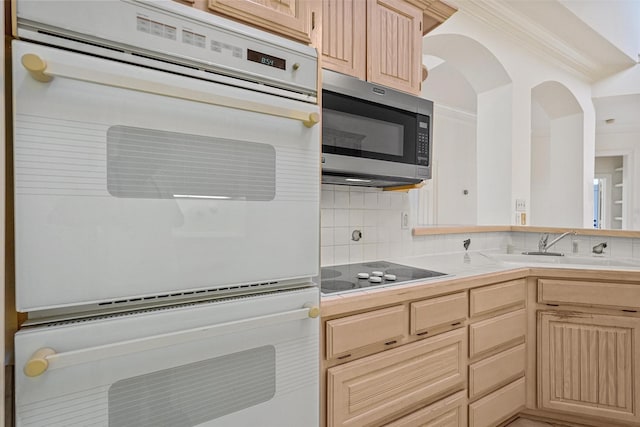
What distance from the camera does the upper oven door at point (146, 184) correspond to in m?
0.60

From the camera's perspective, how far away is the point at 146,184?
2.30 ft

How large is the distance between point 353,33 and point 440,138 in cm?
386

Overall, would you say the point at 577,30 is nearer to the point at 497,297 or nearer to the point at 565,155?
the point at 565,155

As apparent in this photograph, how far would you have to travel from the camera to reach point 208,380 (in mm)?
783

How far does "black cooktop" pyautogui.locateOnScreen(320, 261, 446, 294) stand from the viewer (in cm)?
127

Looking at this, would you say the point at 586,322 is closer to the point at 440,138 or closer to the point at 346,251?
the point at 346,251

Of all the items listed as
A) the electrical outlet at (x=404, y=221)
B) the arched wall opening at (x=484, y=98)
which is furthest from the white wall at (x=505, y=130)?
the electrical outlet at (x=404, y=221)

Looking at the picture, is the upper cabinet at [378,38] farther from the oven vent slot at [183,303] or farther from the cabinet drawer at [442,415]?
the cabinet drawer at [442,415]

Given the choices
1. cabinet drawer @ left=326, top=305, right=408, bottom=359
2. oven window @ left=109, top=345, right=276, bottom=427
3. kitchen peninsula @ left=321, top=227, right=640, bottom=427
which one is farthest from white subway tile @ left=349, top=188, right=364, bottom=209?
oven window @ left=109, top=345, right=276, bottom=427

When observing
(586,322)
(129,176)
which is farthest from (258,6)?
(586,322)

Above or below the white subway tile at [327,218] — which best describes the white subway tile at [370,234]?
below

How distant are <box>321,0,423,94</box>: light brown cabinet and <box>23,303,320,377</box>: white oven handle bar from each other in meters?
1.07

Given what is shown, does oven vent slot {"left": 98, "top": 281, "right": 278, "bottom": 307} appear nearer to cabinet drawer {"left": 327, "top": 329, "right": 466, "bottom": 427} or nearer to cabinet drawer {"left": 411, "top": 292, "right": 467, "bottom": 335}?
cabinet drawer {"left": 327, "top": 329, "right": 466, "bottom": 427}

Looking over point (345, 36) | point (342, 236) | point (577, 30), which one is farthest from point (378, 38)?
point (577, 30)
